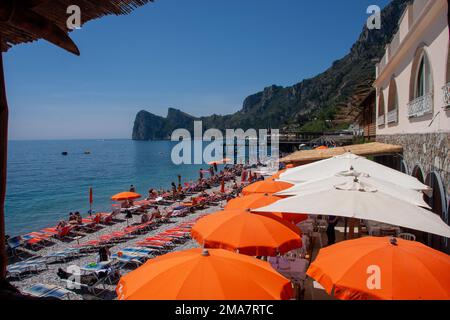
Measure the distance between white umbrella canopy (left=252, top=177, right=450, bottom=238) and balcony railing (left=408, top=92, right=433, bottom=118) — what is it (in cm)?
352

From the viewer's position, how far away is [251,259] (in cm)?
355

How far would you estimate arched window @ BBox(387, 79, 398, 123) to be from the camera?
1146 centimetres

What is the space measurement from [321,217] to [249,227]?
6.33 meters

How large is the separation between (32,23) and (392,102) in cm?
1354

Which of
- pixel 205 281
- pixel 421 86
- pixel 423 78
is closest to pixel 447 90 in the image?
pixel 423 78

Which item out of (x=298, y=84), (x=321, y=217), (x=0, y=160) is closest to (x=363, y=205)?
(x=0, y=160)

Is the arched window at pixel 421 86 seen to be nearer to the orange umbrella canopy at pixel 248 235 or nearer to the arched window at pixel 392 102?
the arched window at pixel 392 102

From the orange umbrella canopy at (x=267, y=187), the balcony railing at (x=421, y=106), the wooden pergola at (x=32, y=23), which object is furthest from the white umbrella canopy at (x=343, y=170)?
the wooden pergola at (x=32, y=23)

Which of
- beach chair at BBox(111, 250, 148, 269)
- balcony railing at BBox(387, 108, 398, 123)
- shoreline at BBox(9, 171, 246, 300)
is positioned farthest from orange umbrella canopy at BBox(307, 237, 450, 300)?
balcony railing at BBox(387, 108, 398, 123)

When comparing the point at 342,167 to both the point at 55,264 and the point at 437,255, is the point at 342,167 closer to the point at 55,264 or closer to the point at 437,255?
the point at 437,255

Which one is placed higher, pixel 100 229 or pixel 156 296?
pixel 156 296

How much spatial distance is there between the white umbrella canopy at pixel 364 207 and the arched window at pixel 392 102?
24.8ft

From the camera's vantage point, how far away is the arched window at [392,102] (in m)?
11.5

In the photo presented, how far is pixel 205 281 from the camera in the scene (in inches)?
114
